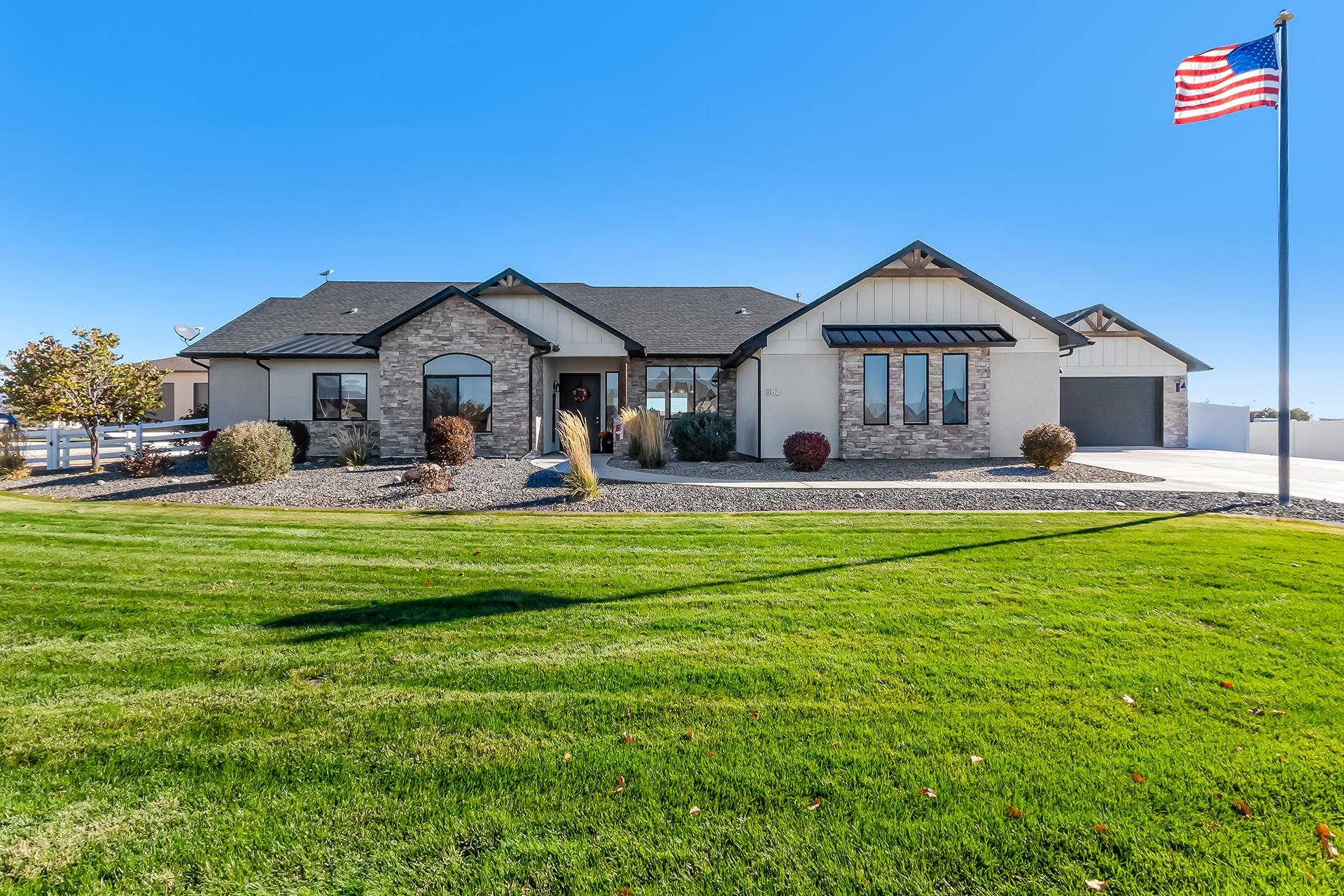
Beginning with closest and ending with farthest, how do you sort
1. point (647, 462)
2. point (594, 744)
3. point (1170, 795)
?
point (1170, 795)
point (594, 744)
point (647, 462)

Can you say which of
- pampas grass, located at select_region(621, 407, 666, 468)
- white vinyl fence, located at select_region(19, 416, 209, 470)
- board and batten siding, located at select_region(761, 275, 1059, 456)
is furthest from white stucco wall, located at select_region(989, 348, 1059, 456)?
white vinyl fence, located at select_region(19, 416, 209, 470)

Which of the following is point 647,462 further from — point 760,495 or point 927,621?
point 927,621

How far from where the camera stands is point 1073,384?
21.8 metres

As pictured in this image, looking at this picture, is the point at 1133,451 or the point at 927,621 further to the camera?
the point at 1133,451

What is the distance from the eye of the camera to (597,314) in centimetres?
2109

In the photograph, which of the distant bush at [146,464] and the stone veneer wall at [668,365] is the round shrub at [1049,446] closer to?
the stone veneer wall at [668,365]

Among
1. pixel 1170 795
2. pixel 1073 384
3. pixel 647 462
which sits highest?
pixel 1073 384

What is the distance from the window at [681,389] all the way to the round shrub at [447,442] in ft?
21.0

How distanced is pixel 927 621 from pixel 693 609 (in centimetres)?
173

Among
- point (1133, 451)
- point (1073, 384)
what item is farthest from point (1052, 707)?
point (1073, 384)

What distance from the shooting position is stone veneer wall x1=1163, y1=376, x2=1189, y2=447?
2136 cm

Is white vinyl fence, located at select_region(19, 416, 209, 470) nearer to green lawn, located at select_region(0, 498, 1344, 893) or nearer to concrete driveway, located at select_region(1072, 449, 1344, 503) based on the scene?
green lawn, located at select_region(0, 498, 1344, 893)

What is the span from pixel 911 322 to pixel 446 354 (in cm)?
1249

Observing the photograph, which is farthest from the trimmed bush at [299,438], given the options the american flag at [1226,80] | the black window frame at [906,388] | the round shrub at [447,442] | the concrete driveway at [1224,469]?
the american flag at [1226,80]
